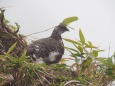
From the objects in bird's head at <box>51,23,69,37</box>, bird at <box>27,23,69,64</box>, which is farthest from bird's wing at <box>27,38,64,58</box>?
bird's head at <box>51,23,69,37</box>

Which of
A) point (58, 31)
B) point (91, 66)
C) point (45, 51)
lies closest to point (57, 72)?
point (91, 66)

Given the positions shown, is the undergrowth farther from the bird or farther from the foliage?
the bird

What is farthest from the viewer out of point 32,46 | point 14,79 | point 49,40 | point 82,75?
point 49,40

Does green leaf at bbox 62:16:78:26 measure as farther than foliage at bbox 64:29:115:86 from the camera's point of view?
Yes

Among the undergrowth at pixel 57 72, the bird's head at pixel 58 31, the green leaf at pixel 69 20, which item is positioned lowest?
the undergrowth at pixel 57 72

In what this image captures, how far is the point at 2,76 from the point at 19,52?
2.40ft

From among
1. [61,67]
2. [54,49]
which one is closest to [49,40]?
[54,49]

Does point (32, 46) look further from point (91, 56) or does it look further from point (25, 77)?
point (25, 77)

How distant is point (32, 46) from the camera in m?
1.85

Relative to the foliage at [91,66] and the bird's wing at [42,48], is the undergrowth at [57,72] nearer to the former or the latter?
the foliage at [91,66]

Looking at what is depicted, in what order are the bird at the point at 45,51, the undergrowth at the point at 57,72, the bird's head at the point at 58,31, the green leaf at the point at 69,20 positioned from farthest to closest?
the bird's head at the point at 58,31
the bird at the point at 45,51
the green leaf at the point at 69,20
the undergrowth at the point at 57,72

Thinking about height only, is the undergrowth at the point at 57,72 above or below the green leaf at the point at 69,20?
below

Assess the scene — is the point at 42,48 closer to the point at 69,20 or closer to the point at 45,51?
the point at 45,51

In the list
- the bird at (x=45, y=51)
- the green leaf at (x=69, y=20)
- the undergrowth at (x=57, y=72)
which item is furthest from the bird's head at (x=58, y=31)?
the undergrowth at (x=57, y=72)
